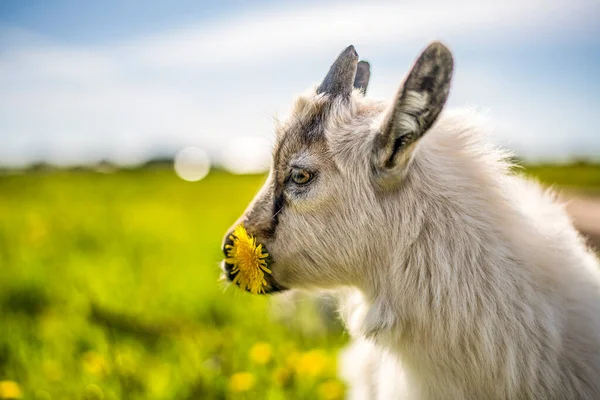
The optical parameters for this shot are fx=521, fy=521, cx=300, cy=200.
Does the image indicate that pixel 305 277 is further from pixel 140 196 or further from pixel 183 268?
pixel 140 196

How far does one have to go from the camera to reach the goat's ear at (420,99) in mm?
1880

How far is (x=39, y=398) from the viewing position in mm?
3545

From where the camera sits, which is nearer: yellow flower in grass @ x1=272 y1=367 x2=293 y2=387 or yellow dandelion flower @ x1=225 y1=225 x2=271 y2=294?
yellow dandelion flower @ x1=225 y1=225 x2=271 y2=294

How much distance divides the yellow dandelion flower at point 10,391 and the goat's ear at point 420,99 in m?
3.04

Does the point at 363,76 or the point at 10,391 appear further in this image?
the point at 10,391

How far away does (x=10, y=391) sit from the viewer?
3.47 metres

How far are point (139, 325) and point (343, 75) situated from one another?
3366 mm

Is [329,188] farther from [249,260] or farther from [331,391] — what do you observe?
[331,391]

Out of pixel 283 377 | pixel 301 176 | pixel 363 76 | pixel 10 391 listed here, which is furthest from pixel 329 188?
pixel 10 391

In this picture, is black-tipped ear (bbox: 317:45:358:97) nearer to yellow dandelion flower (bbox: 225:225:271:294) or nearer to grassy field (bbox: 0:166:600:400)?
yellow dandelion flower (bbox: 225:225:271:294)

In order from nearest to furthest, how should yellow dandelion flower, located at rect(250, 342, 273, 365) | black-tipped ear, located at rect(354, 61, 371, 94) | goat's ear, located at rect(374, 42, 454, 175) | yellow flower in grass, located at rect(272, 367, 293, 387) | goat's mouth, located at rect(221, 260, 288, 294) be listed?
goat's ear, located at rect(374, 42, 454, 175), goat's mouth, located at rect(221, 260, 288, 294), black-tipped ear, located at rect(354, 61, 371, 94), yellow flower in grass, located at rect(272, 367, 293, 387), yellow dandelion flower, located at rect(250, 342, 273, 365)

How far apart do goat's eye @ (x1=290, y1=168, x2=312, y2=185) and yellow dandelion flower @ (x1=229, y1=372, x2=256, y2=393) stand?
1.77m

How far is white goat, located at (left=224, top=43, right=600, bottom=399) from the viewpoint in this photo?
2252 millimetres

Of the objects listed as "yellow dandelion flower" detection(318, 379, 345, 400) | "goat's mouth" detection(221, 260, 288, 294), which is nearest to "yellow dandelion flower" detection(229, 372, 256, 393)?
"yellow dandelion flower" detection(318, 379, 345, 400)
